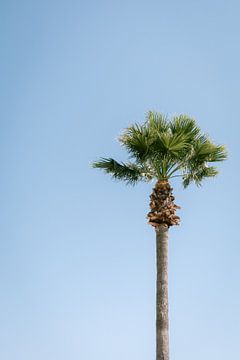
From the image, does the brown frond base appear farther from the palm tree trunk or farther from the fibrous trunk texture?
the palm tree trunk

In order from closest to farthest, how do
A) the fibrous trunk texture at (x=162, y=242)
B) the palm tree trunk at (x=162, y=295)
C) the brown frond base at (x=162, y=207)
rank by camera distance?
the palm tree trunk at (x=162, y=295) → the fibrous trunk texture at (x=162, y=242) → the brown frond base at (x=162, y=207)

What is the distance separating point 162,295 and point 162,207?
3033 millimetres

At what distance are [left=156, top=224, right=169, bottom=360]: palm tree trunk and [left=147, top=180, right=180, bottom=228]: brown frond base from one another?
238 millimetres

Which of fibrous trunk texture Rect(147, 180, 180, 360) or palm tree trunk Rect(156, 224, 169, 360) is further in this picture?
fibrous trunk texture Rect(147, 180, 180, 360)

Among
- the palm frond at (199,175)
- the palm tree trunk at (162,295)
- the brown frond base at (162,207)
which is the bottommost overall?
the palm tree trunk at (162,295)

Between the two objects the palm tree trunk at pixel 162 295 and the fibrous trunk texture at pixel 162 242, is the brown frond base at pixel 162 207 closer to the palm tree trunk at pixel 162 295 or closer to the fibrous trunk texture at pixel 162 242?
the fibrous trunk texture at pixel 162 242

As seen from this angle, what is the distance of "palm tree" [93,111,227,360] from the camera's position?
19.1 meters

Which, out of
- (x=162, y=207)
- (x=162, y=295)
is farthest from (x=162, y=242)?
(x=162, y=295)

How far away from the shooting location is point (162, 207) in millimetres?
19312

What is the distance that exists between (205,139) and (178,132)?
1.07 m

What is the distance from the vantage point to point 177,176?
20562 mm

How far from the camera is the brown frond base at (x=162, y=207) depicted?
19125 mm

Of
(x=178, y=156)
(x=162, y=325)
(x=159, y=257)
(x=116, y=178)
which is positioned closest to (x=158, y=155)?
(x=178, y=156)

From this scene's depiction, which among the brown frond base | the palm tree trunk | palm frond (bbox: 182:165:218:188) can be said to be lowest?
the palm tree trunk
